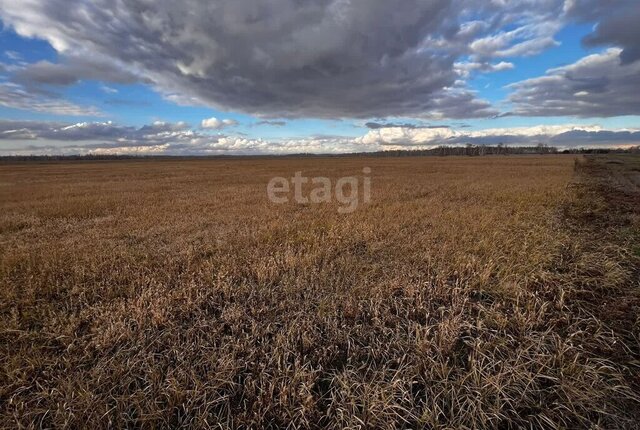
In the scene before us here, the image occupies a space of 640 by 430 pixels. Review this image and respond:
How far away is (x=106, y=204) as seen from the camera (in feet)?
61.2

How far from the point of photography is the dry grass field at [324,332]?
347 cm

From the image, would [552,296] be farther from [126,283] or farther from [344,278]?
[126,283]

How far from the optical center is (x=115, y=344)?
460cm

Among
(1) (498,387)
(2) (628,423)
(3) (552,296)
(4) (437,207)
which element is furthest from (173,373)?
(4) (437,207)

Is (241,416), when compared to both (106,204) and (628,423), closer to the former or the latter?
(628,423)

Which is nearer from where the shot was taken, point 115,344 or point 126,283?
point 115,344

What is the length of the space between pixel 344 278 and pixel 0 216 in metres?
17.8

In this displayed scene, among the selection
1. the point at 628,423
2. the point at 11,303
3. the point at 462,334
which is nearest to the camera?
the point at 628,423

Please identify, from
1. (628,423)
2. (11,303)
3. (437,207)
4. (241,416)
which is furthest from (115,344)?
(437,207)

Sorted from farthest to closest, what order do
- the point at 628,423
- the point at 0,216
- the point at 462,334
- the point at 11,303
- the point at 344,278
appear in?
the point at 0,216
the point at 344,278
the point at 11,303
the point at 462,334
the point at 628,423

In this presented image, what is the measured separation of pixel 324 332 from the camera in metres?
4.89

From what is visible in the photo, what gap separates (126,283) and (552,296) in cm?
855

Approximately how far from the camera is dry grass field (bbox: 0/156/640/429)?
3469 mm

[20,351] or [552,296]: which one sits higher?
[20,351]
